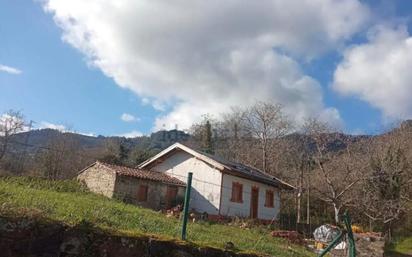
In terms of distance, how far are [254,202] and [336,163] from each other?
10495 millimetres

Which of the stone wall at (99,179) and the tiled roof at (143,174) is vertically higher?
the tiled roof at (143,174)

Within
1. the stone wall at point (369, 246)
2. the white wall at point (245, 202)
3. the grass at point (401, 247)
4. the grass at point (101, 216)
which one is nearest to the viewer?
the grass at point (101, 216)

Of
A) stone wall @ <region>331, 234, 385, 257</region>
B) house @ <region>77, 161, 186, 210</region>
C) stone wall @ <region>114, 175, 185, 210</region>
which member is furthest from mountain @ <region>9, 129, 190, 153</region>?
stone wall @ <region>331, 234, 385, 257</region>

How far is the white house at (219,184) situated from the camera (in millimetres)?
28422

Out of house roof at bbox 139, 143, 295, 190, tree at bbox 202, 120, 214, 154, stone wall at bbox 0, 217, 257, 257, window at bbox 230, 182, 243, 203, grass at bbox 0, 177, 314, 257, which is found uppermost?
tree at bbox 202, 120, 214, 154

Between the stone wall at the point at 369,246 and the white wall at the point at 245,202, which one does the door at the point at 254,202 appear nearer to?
the white wall at the point at 245,202

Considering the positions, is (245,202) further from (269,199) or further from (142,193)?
(142,193)

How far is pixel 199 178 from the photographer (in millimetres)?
29641

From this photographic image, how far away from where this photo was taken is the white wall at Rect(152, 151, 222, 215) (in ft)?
93.3

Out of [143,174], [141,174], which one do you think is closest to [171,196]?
[143,174]

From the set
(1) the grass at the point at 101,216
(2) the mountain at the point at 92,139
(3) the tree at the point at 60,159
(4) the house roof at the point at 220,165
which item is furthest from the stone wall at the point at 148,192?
(2) the mountain at the point at 92,139

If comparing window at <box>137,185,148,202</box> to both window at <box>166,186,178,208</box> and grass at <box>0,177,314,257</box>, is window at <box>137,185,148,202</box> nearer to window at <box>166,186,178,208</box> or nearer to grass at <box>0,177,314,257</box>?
window at <box>166,186,178,208</box>

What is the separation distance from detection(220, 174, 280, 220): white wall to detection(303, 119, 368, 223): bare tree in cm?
349

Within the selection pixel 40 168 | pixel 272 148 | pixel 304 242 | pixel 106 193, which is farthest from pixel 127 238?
pixel 272 148
